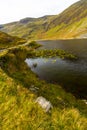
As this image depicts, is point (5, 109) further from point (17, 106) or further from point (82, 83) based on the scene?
point (82, 83)

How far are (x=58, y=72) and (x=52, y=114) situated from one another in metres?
39.4

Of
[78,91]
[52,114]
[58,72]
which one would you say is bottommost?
[58,72]

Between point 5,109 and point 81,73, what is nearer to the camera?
point 5,109

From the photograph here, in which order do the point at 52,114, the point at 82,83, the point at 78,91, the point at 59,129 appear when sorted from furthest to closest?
1. the point at 82,83
2. the point at 78,91
3. the point at 52,114
4. the point at 59,129

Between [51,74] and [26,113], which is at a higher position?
[26,113]

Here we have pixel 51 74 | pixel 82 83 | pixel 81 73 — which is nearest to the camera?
pixel 82 83

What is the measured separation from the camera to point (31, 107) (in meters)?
11.5

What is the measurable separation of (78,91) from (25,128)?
2560 cm

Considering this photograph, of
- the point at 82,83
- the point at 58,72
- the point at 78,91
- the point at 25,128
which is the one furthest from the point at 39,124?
the point at 58,72

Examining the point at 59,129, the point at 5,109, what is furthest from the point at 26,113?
the point at 59,129

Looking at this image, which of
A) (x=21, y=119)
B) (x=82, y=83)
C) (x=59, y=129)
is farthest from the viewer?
(x=82, y=83)

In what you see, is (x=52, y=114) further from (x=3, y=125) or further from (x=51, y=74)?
(x=51, y=74)

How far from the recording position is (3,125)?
1020 cm

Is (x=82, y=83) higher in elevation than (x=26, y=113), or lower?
lower
